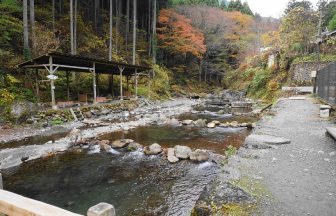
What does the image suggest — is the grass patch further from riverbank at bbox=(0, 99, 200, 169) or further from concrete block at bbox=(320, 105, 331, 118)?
concrete block at bbox=(320, 105, 331, 118)

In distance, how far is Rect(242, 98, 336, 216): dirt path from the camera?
3096 mm

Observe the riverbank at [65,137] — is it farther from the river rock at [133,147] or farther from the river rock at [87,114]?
the river rock at [133,147]

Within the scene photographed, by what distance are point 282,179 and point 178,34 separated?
2785 cm

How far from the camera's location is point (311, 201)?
321 centimetres

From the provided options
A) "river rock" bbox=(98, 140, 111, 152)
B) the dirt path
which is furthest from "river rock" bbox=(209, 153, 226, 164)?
"river rock" bbox=(98, 140, 111, 152)

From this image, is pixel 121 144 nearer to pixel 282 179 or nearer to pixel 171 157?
pixel 171 157

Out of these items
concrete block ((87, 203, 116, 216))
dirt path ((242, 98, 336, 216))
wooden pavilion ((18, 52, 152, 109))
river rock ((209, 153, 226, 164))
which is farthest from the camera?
wooden pavilion ((18, 52, 152, 109))

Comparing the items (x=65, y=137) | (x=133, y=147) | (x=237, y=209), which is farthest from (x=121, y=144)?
(x=237, y=209)

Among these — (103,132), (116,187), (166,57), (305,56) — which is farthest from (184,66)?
(116,187)

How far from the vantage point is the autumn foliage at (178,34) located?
29.6 m

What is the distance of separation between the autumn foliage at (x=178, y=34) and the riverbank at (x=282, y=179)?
81.8ft

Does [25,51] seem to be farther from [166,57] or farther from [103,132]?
[166,57]

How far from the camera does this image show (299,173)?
4.14 metres

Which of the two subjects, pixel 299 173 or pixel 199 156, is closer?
pixel 299 173
